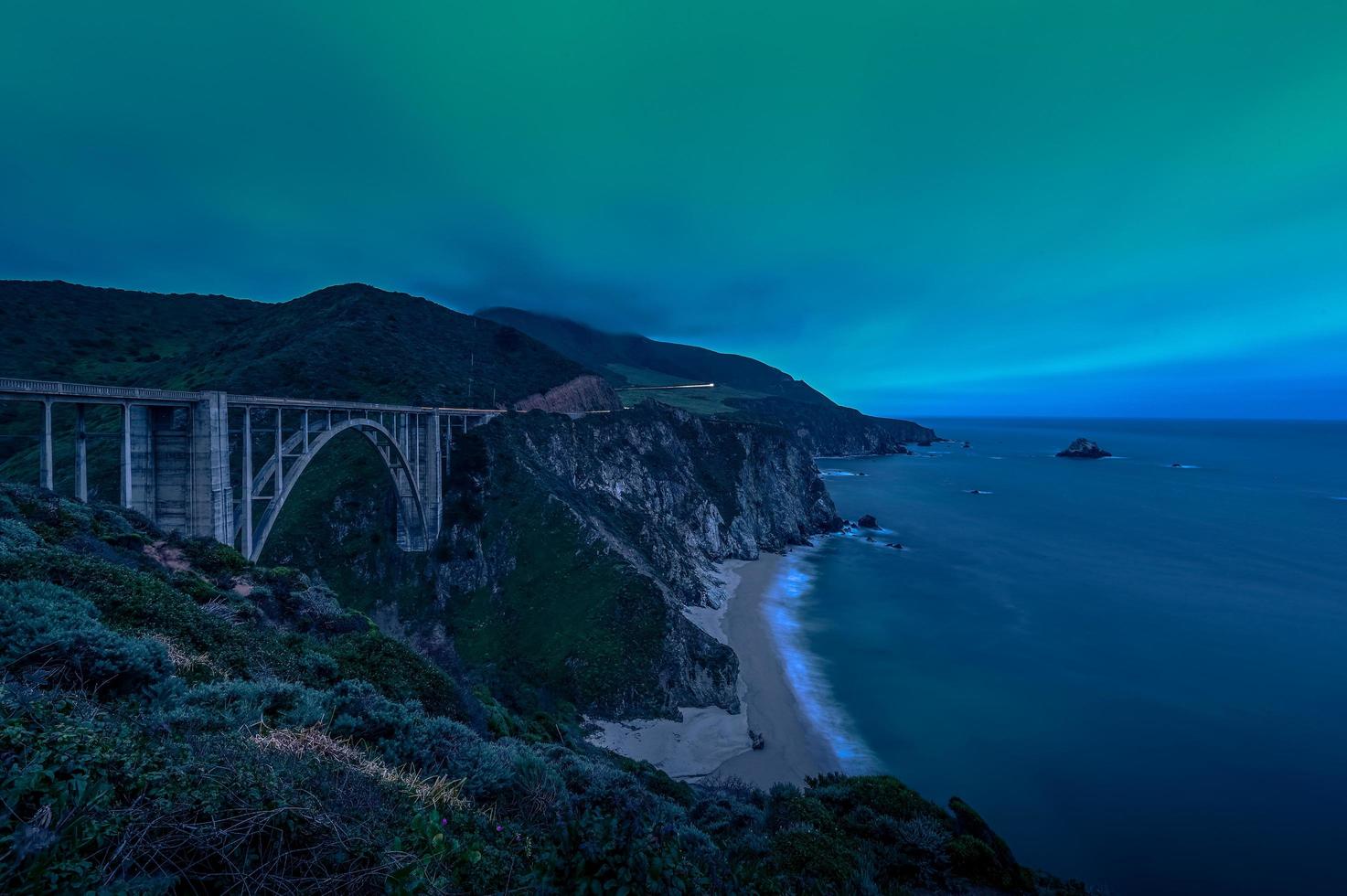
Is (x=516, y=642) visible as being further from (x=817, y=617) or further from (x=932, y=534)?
(x=932, y=534)

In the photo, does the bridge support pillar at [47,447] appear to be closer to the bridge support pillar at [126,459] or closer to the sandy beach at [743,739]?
the bridge support pillar at [126,459]

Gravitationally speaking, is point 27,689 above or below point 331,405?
below

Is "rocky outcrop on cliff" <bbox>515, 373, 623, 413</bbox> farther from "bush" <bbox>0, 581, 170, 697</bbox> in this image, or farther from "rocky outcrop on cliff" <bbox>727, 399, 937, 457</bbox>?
"rocky outcrop on cliff" <bbox>727, 399, 937, 457</bbox>

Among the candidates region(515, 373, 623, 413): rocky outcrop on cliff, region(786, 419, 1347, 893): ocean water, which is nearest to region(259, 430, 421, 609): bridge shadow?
region(515, 373, 623, 413): rocky outcrop on cliff

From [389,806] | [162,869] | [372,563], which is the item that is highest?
[162,869]

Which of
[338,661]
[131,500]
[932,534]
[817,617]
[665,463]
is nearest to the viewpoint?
[338,661]

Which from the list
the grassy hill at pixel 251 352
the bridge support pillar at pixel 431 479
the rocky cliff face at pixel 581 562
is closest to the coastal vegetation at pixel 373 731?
the rocky cliff face at pixel 581 562

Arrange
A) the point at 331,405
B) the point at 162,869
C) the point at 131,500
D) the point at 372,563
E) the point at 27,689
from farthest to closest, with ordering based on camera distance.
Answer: the point at 372,563 → the point at 331,405 → the point at 131,500 → the point at 27,689 → the point at 162,869

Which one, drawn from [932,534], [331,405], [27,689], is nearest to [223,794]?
[27,689]
